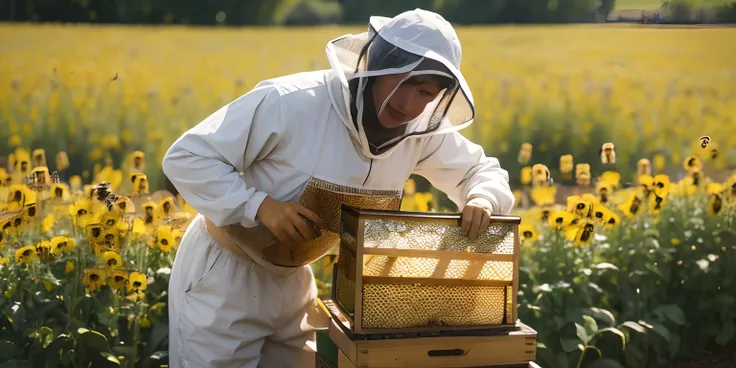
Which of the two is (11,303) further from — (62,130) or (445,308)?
(445,308)

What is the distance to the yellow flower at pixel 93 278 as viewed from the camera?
9.56 feet

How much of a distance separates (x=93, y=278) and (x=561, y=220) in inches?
70.6

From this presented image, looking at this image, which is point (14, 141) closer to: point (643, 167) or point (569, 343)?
point (569, 343)

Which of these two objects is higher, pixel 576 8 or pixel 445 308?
pixel 576 8

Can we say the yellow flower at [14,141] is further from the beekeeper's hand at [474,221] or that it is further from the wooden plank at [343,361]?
the beekeeper's hand at [474,221]

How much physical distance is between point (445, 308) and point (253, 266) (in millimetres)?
607

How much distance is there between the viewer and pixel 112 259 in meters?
2.87

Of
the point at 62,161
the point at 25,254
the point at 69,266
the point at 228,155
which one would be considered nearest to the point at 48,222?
the point at 69,266

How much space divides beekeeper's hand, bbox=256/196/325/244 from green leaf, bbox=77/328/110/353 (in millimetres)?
1006

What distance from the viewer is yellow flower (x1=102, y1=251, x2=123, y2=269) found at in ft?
9.39

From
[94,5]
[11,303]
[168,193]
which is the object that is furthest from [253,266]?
[94,5]

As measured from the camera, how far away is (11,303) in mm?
3000

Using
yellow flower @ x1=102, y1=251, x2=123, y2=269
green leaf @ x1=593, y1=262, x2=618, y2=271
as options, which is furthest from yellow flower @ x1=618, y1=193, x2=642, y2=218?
yellow flower @ x1=102, y1=251, x2=123, y2=269

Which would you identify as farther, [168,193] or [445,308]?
[168,193]
